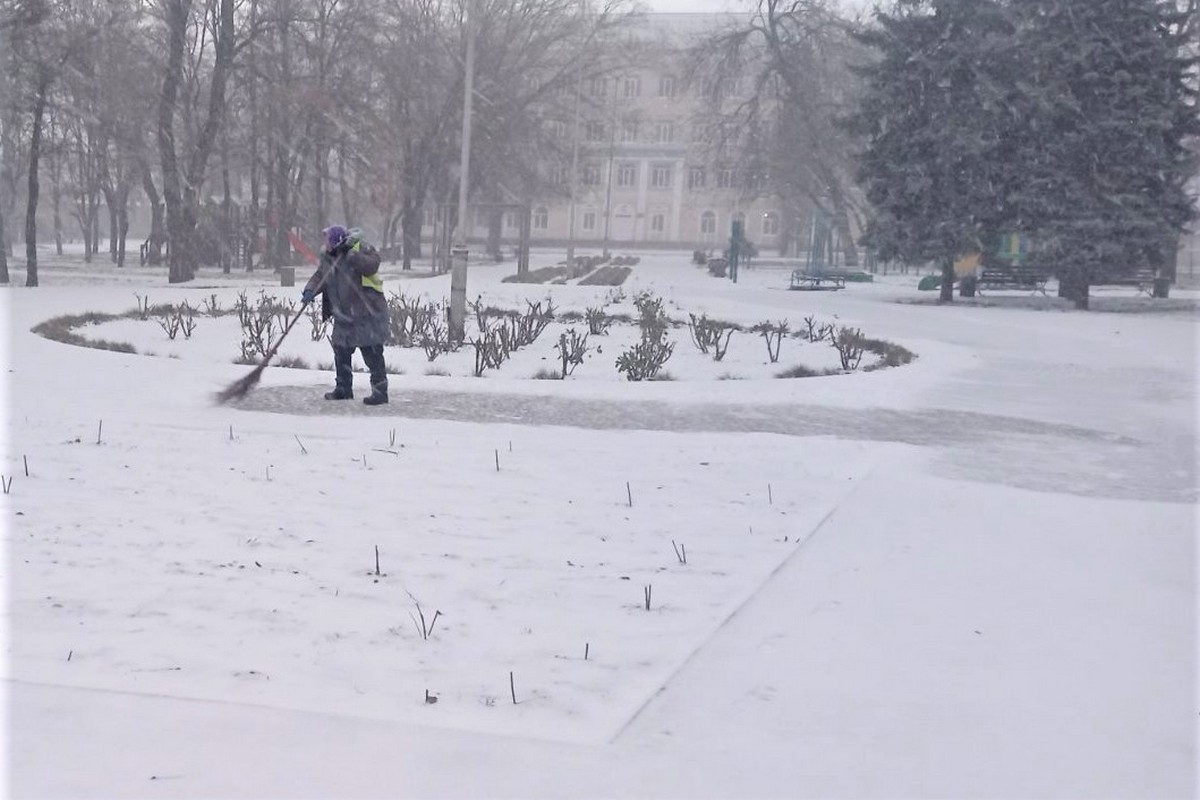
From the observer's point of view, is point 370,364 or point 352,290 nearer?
point 352,290

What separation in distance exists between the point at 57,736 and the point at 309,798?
0.85 m

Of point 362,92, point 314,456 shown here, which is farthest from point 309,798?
point 362,92

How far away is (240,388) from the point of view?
1050cm

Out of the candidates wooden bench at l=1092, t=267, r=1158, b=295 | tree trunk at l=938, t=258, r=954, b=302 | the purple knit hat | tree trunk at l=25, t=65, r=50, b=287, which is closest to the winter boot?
the purple knit hat

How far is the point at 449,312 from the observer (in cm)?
1678

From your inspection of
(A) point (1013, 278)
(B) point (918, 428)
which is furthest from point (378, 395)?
(A) point (1013, 278)

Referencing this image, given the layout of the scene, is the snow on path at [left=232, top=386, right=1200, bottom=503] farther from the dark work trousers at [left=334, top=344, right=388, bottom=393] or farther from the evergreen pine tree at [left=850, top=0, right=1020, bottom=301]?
the evergreen pine tree at [left=850, top=0, right=1020, bottom=301]

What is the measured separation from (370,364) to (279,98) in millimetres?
26647

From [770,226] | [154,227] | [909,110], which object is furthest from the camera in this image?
[770,226]

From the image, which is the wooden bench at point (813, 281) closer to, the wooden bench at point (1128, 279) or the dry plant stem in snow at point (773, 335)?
the wooden bench at point (1128, 279)

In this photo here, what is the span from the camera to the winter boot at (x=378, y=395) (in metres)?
10.4

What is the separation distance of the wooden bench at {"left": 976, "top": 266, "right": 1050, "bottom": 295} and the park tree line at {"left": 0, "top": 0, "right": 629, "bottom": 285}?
48.0 ft

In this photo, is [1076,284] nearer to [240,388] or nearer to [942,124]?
[942,124]

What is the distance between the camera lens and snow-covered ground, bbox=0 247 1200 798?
12.0 feet
